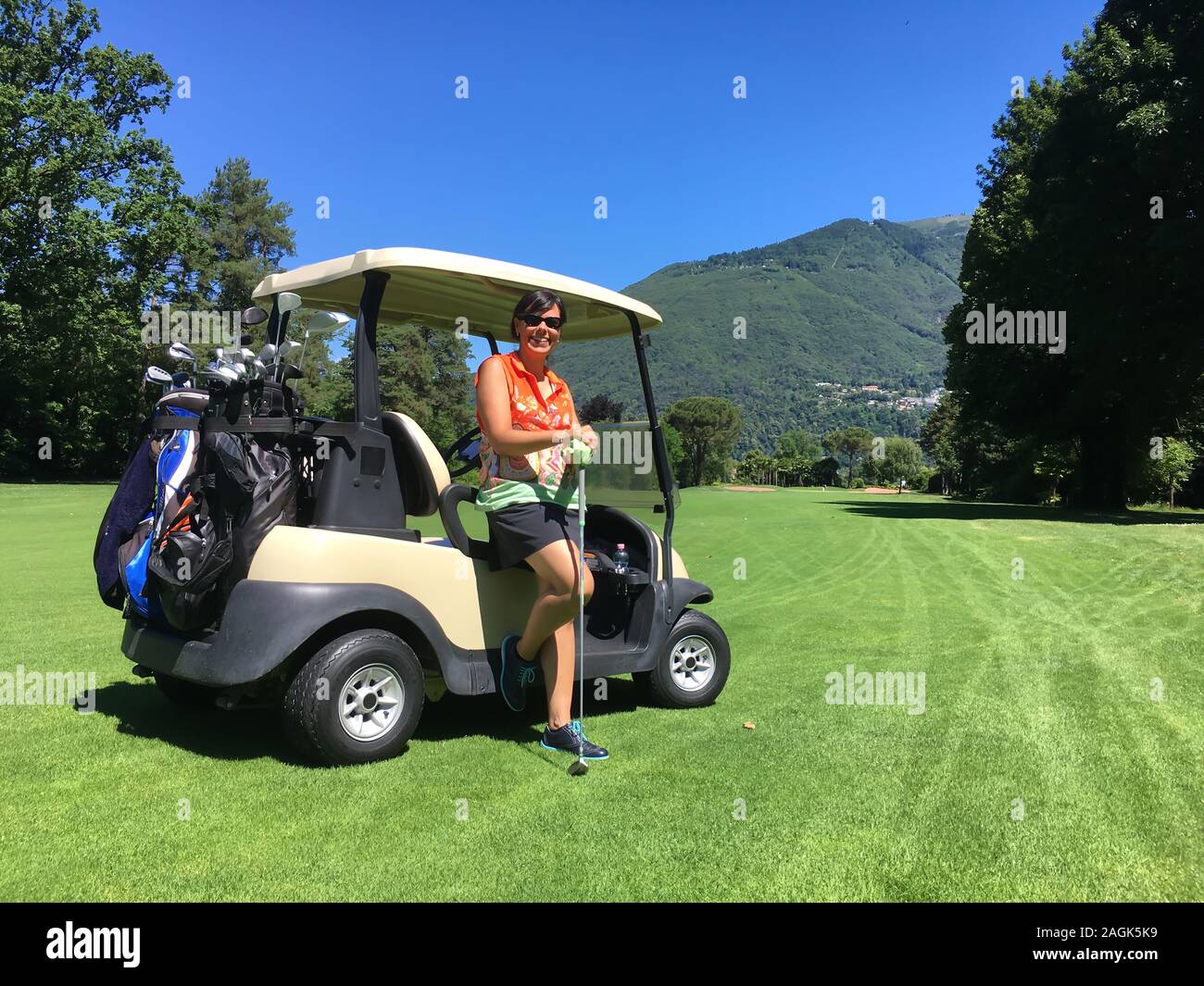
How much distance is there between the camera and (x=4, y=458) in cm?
3994

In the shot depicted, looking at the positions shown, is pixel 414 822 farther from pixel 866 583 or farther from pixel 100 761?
pixel 866 583

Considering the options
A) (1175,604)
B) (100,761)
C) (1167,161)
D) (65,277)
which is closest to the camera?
(100,761)

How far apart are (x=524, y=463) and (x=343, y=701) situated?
4.52ft

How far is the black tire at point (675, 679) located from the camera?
5426mm

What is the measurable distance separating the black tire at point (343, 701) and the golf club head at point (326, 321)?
1.53 meters

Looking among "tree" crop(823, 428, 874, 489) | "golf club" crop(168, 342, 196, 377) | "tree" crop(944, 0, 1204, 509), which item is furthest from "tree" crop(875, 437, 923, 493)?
"golf club" crop(168, 342, 196, 377)

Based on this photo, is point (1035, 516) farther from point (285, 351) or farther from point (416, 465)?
point (285, 351)

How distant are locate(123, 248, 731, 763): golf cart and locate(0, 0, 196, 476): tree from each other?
1270 inches

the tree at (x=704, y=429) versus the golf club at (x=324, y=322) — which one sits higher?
the tree at (x=704, y=429)

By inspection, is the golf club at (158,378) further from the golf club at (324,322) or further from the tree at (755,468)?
the tree at (755,468)

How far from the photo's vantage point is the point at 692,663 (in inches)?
220

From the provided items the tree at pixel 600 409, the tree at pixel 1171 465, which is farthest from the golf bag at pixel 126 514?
the tree at pixel 1171 465
